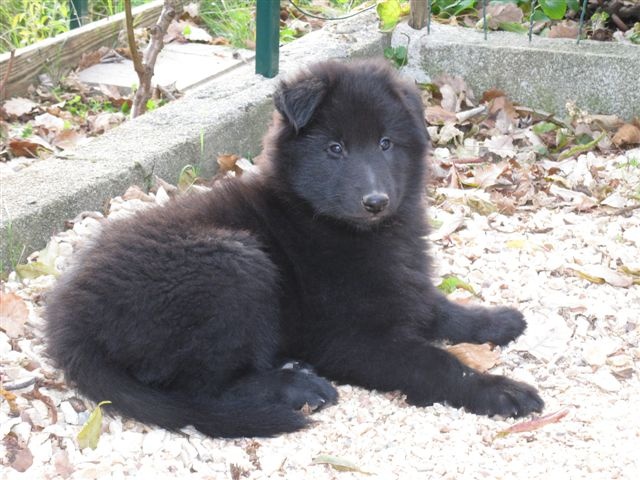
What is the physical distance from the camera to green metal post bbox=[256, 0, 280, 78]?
5.39 metres

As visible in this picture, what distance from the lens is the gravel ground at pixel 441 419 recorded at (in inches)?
115

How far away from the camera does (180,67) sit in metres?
6.36

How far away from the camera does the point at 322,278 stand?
11.6 ft

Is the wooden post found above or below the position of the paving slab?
above

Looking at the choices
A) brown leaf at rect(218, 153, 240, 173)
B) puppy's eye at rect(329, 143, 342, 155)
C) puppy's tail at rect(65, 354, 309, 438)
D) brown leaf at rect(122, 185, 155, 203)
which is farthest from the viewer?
brown leaf at rect(218, 153, 240, 173)

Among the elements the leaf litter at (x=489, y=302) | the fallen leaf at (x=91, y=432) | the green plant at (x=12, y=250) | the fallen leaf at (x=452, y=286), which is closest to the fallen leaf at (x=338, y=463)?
the leaf litter at (x=489, y=302)

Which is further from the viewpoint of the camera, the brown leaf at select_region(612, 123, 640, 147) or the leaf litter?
the brown leaf at select_region(612, 123, 640, 147)

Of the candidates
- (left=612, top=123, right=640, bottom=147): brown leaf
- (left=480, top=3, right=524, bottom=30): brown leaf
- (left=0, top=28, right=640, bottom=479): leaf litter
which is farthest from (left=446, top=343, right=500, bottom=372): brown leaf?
(left=480, top=3, right=524, bottom=30): brown leaf

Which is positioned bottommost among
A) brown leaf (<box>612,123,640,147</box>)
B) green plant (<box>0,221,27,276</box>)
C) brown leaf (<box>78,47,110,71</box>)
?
brown leaf (<box>78,47,110,71</box>)

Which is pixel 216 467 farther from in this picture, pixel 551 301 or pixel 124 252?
pixel 551 301

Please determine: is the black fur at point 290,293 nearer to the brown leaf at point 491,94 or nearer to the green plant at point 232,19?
the brown leaf at point 491,94

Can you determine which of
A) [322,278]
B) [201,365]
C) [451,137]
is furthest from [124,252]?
[451,137]

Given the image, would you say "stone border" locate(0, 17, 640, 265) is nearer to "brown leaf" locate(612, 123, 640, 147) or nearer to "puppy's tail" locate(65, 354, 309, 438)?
"brown leaf" locate(612, 123, 640, 147)

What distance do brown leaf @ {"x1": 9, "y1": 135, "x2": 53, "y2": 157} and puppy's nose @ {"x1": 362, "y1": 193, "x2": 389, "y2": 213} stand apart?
2.15 metres
